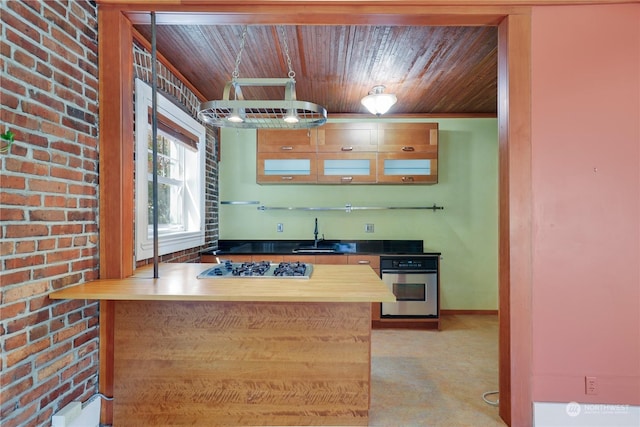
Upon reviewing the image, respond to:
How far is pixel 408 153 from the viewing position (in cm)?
359

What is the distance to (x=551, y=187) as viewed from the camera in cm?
175

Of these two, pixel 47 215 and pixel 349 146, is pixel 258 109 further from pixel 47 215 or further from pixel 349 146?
pixel 349 146

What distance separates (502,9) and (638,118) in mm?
1022

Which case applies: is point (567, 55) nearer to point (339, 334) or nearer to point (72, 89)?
point (339, 334)

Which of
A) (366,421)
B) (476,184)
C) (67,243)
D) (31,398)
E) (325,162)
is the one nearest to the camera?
(31,398)

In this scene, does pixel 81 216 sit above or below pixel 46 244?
above

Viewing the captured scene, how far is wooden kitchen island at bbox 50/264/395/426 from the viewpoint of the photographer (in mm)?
1717

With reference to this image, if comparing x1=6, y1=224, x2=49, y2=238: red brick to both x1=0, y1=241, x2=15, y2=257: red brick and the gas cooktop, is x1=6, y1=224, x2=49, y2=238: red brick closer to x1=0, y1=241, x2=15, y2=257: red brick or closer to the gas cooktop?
x1=0, y1=241, x2=15, y2=257: red brick

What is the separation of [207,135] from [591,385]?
396 cm

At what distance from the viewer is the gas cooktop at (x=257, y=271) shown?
183 cm

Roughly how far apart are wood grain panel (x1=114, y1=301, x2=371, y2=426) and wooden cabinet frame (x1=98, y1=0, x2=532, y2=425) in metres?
0.19

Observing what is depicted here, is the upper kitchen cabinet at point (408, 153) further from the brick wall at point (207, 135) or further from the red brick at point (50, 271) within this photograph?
the red brick at point (50, 271)

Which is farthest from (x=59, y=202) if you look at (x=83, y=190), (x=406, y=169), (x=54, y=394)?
(x=406, y=169)

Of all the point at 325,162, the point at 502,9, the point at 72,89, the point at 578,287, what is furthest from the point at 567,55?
the point at 72,89
